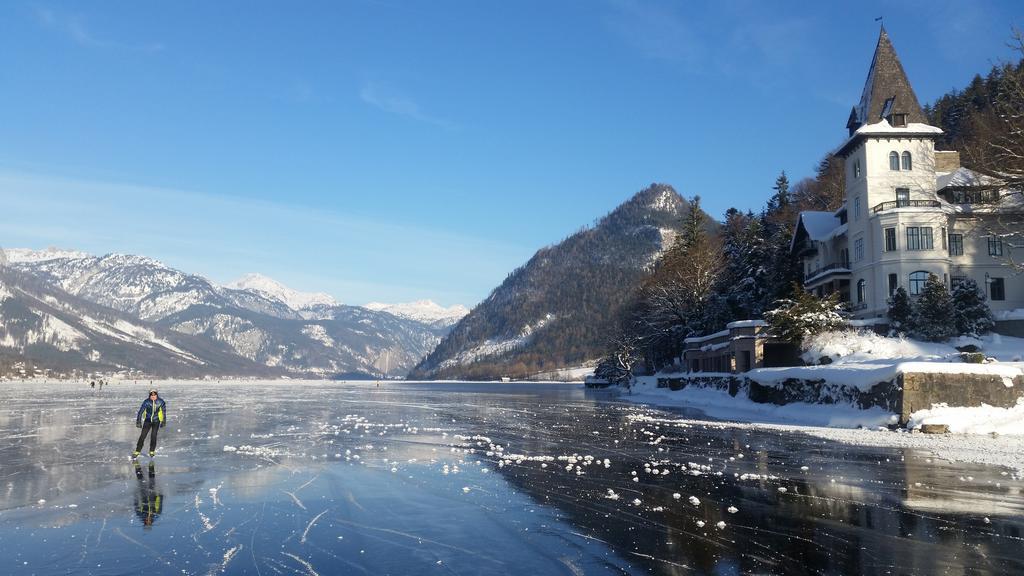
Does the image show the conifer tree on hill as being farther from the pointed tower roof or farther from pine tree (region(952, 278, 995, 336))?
pine tree (region(952, 278, 995, 336))

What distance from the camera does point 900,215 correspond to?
5225cm

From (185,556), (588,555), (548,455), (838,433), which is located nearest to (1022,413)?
(838,433)

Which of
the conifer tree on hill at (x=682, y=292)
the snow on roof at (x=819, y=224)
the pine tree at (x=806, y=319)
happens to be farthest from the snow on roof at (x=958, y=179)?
the conifer tree on hill at (x=682, y=292)

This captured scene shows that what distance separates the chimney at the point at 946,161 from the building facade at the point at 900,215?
0.49 meters

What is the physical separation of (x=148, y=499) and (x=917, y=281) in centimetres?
Result: 5198

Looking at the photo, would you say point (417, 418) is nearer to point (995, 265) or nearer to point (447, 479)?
point (447, 479)

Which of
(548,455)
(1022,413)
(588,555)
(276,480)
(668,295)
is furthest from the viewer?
(668,295)

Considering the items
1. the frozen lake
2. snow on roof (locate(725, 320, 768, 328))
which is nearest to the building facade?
snow on roof (locate(725, 320, 768, 328))

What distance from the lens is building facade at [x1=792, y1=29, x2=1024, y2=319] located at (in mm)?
52000

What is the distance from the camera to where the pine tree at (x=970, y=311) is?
155ft

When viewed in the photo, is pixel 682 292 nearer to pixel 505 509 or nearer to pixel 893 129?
pixel 893 129

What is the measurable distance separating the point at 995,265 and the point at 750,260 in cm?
2290

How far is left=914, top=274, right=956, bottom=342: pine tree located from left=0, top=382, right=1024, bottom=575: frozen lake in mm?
25707

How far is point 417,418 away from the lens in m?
40.2
